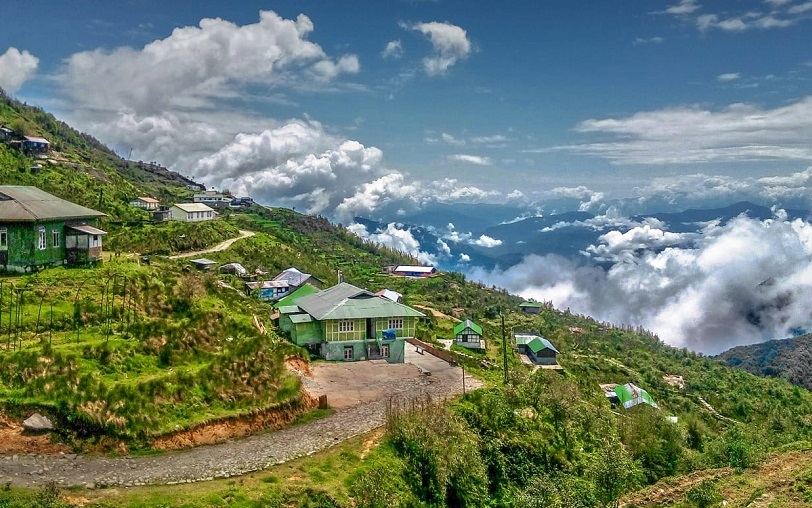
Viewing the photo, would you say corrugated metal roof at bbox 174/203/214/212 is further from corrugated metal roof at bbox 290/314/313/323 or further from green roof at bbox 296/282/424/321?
corrugated metal roof at bbox 290/314/313/323

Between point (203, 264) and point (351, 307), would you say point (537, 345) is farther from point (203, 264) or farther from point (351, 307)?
point (351, 307)

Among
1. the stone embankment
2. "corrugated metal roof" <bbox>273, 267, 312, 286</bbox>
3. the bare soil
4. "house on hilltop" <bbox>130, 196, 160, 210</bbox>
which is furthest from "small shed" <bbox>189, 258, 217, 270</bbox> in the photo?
the bare soil

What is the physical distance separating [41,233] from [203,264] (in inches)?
1379

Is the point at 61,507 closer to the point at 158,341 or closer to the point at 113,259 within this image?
the point at 158,341

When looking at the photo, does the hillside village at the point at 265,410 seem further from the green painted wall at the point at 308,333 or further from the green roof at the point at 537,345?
the green roof at the point at 537,345

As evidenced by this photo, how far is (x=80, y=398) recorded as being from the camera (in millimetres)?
17281

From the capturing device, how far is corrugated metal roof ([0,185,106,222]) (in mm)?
28172

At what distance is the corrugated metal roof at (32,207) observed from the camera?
28.2 m

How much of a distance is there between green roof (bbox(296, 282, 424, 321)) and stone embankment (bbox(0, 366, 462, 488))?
10.8m

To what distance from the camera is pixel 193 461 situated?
1752cm

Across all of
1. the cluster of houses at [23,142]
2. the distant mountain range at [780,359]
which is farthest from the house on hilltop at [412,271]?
the cluster of houses at [23,142]

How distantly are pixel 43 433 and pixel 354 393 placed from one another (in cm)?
1288

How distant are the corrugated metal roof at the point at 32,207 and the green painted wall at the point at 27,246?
41 centimetres

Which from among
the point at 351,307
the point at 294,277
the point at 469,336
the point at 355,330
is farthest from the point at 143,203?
the point at 355,330
